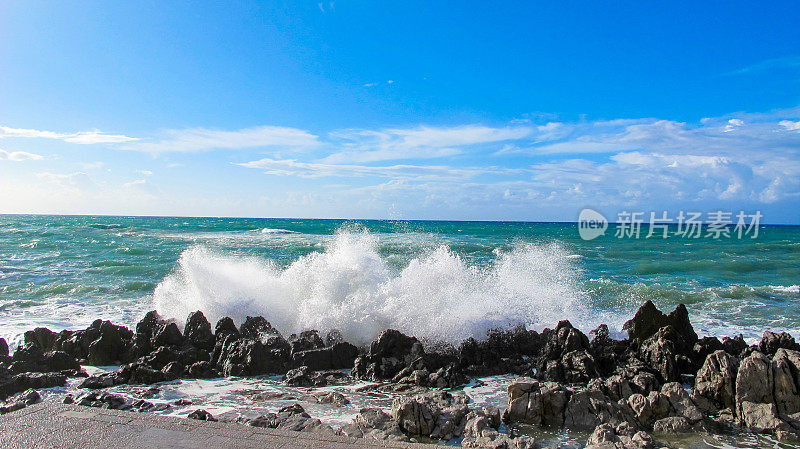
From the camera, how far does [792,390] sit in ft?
19.8

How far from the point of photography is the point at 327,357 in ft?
28.7

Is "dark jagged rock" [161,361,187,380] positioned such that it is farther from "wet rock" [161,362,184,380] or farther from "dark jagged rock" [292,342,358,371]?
"dark jagged rock" [292,342,358,371]

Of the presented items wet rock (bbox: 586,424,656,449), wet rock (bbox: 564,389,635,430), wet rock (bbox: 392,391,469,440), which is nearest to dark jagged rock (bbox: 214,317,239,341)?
wet rock (bbox: 392,391,469,440)

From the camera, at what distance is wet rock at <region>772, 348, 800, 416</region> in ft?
19.6

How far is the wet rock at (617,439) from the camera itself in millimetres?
4859

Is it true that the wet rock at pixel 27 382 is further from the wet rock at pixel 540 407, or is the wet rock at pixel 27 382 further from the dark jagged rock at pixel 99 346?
the wet rock at pixel 540 407

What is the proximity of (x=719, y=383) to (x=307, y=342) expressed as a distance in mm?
6370

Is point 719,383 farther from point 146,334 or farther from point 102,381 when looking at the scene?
point 146,334

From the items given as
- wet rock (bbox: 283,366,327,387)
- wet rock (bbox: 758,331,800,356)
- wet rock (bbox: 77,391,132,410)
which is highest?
wet rock (bbox: 758,331,800,356)

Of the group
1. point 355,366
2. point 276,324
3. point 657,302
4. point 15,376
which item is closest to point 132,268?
point 276,324

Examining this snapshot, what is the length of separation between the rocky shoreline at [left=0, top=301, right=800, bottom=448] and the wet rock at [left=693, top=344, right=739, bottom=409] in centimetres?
1

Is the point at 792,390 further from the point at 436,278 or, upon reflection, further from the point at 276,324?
the point at 276,324

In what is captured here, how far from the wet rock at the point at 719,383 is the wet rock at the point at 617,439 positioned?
5.36ft

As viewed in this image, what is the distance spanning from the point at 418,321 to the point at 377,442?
18.1 feet
